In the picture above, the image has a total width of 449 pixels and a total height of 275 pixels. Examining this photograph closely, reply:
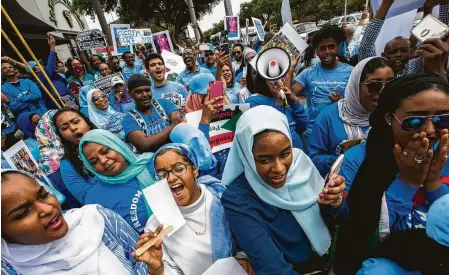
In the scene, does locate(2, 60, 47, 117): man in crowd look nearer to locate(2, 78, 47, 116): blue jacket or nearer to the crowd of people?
locate(2, 78, 47, 116): blue jacket

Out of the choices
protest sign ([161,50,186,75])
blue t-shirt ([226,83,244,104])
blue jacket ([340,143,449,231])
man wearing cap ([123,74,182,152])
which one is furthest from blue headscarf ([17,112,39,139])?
blue jacket ([340,143,449,231])

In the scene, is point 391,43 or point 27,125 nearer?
point 391,43

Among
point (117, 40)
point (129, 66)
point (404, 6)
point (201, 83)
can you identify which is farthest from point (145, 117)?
point (117, 40)

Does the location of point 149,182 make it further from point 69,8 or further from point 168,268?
point 69,8

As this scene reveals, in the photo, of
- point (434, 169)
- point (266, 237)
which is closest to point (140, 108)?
point (266, 237)

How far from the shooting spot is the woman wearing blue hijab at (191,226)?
1.54 m

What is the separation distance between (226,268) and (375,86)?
158 centimetres

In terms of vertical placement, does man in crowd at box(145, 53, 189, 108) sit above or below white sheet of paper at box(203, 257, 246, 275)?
above

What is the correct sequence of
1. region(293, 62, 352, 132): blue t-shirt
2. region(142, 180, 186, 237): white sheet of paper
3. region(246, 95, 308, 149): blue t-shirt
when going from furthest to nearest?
region(293, 62, 352, 132): blue t-shirt → region(246, 95, 308, 149): blue t-shirt → region(142, 180, 186, 237): white sheet of paper

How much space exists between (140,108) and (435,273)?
276cm

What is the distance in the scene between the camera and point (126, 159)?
6.93 feet

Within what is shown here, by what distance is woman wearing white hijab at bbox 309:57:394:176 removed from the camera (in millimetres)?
1918

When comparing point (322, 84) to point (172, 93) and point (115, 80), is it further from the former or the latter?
point (115, 80)

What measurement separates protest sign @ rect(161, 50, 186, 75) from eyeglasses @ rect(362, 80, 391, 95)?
4.62m
